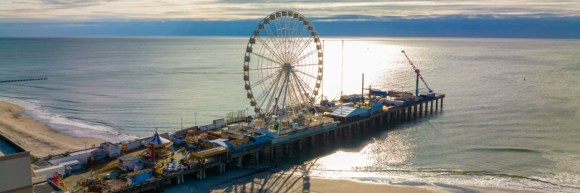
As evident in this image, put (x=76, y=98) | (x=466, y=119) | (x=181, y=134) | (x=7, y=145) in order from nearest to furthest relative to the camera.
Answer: (x=7, y=145) < (x=181, y=134) < (x=466, y=119) < (x=76, y=98)

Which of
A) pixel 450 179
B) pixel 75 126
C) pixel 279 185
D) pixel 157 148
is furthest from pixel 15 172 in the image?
pixel 75 126

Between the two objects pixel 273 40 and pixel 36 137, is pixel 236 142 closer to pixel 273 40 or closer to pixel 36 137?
pixel 273 40

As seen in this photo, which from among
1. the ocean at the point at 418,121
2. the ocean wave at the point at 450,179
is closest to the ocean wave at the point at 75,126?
the ocean at the point at 418,121

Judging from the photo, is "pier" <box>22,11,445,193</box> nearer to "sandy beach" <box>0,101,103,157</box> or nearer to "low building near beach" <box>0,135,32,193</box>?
"low building near beach" <box>0,135,32,193</box>

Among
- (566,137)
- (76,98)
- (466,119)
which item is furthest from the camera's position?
(76,98)

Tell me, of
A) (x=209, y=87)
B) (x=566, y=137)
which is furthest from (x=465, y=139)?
(x=209, y=87)

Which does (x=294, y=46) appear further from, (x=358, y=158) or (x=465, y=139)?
(x=465, y=139)
